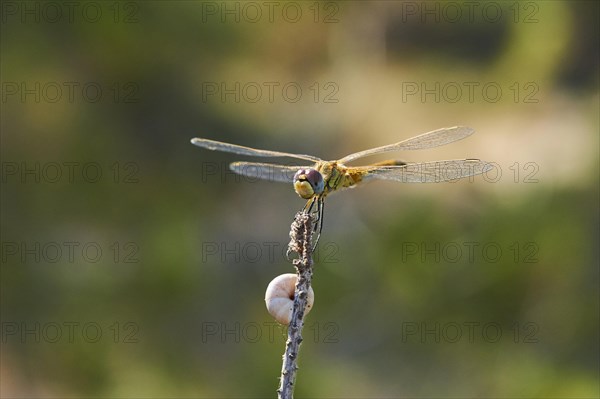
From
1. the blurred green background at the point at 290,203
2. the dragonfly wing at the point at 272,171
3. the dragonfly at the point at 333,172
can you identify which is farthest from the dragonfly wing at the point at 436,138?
the blurred green background at the point at 290,203

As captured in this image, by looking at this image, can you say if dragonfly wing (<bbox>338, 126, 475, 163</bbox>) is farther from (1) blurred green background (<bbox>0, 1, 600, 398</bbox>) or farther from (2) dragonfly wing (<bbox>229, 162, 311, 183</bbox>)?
(1) blurred green background (<bbox>0, 1, 600, 398</bbox>)

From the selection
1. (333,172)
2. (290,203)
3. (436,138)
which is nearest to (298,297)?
(333,172)

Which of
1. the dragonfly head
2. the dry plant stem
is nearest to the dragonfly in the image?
the dragonfly head

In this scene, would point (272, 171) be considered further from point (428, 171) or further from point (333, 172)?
point (428, 171)

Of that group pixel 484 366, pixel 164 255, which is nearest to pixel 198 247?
pixel 164 255

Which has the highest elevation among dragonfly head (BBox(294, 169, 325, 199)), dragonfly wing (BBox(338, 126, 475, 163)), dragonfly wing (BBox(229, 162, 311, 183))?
dragonfly wing (BBox(338, 126, 475, 163))
